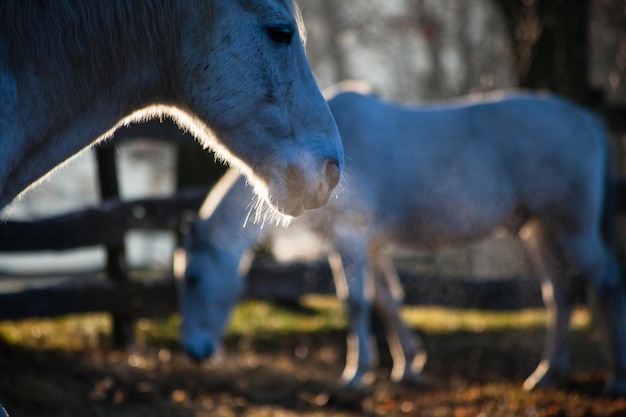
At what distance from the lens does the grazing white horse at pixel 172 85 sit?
192cm

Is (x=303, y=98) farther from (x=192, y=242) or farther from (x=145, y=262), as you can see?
(x=145, y=262)

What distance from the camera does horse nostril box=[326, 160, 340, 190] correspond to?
215 cm

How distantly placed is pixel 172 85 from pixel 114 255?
4.28 metres

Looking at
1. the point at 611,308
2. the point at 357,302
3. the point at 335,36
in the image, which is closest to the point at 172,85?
the point at 357,302

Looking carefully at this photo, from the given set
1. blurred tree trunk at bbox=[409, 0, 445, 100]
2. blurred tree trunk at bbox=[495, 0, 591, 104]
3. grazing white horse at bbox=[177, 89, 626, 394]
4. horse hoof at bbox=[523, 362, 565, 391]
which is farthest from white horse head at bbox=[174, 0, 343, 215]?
blurred tree trunk at bbox=[409, 0, 445, 100]

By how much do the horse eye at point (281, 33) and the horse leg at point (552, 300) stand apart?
12.4 feet

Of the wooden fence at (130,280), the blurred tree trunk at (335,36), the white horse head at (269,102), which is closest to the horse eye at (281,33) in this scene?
the white horse head at (269,102)

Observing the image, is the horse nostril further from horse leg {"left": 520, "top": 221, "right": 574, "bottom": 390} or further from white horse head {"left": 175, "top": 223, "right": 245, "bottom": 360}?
horse leg {"left": 520, "top": 221, "right": 574, "bottom": 390}

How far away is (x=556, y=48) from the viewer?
7285mm

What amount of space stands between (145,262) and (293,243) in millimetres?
4314

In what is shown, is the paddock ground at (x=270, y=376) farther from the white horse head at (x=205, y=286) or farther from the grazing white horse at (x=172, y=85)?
the grazing white horse at (x=172, y=85)

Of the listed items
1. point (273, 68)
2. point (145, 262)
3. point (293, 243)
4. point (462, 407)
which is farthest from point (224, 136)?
point (145, 262)

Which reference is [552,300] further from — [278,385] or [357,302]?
[278,385]

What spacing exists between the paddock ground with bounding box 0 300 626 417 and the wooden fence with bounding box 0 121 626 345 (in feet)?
0.99
